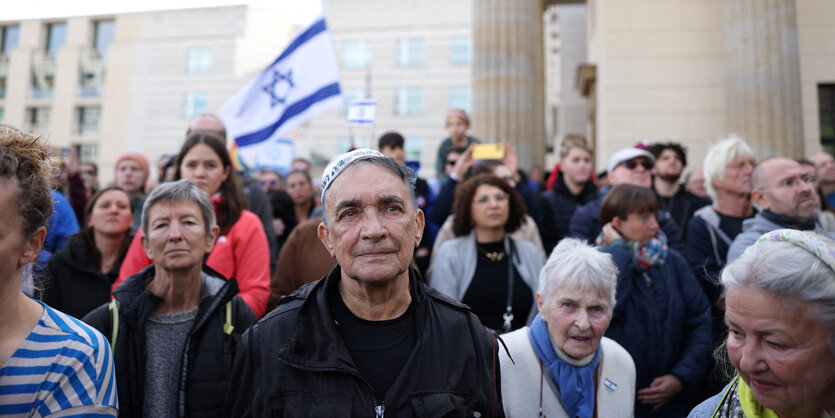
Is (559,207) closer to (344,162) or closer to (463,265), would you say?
(463,265)

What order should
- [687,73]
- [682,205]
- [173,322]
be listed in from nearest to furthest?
[173,322] < [682,205] < [687,73]

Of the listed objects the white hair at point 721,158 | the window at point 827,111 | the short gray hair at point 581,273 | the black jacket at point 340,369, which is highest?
the window at point 827,111

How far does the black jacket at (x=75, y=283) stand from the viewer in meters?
3.91

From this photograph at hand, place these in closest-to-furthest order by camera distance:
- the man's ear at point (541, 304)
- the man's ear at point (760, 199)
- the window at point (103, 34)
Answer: the man's ear at point (541, 304) → the man's ear at point (760, 199) → the window at point (103, 34)

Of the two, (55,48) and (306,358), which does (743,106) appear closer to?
(306,358)

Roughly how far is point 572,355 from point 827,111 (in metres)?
10.3

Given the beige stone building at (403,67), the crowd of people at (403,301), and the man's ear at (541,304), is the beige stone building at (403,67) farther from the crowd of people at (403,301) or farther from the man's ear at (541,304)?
the man's ear at (541,304)

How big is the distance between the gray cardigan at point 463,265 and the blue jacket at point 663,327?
58cm

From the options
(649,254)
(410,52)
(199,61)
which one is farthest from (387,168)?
(199,61)

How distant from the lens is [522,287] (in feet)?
13.6

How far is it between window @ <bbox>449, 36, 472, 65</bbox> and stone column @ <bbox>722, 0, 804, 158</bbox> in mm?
22698

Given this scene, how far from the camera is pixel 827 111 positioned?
10.6 metres

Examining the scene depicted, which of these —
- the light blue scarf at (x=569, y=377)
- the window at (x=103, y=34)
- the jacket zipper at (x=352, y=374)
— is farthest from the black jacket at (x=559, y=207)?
the window at (x=103, y=34)

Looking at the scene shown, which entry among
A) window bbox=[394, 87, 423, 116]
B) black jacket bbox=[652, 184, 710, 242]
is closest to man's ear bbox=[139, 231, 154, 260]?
black jacket bbox=[652, 184, 710, 242]
